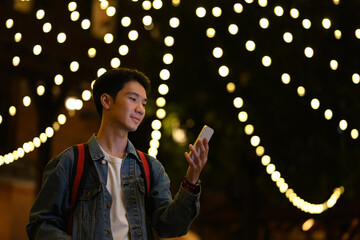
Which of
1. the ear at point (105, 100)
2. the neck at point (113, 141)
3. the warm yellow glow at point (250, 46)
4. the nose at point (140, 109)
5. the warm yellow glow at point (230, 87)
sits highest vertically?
the warm yellow glow at point (230, 87)

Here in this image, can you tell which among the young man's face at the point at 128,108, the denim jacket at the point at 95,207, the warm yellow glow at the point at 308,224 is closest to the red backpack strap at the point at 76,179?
the denim jacket at the point at 95,207

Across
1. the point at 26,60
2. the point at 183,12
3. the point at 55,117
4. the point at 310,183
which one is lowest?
the point at 310,183

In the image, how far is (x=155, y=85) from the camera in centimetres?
948

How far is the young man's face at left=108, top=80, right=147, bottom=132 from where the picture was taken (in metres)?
2.12

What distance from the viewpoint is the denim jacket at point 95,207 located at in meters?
1.96

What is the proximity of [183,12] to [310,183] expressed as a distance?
3092mm

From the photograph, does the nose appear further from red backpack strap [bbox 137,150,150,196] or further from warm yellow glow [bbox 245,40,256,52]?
warm yellow glow [bbox 245,40,256,52]

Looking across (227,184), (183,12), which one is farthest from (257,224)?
(183,12)

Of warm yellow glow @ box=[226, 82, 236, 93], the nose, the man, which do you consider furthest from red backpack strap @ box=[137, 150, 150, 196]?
warm yellow glow @ box=[226, 82, 236, 93]

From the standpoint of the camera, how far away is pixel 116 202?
2.02 metres

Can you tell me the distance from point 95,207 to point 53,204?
127 millimetres

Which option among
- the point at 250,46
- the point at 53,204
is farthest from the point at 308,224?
the point at 53,204

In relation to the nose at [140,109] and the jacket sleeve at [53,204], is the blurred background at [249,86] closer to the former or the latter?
the nose at [140,109]

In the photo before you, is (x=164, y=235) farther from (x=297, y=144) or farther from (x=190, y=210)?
(x=297, y=144)
